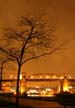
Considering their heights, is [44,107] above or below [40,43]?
below

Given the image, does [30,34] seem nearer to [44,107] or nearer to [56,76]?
[44,107]

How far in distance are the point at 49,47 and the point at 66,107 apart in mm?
5399

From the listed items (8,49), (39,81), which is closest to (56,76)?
(39,81)

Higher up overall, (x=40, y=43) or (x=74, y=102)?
(x=40, y=43)

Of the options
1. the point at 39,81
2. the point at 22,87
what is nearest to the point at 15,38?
the point at 22,87

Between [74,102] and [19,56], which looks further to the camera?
[19,56]

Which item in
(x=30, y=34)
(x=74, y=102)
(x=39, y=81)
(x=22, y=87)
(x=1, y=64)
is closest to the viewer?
(x=74, y=102)

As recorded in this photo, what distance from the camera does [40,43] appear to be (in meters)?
32.6

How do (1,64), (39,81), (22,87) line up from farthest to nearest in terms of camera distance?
(39,81), (22,87), (1,64)

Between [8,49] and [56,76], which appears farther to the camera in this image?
[56,76]

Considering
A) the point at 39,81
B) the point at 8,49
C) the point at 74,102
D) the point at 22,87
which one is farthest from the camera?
the point at 39,81

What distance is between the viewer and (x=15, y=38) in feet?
108

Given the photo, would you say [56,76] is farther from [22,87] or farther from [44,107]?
[44,107]

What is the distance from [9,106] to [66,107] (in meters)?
5.06
